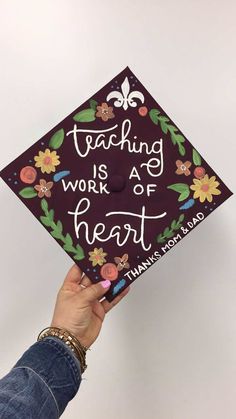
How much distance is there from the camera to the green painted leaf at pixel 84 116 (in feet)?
2.62

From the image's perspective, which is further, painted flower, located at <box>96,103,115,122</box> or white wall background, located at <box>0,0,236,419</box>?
white wall background, located at <box>0,0,236,419</box>

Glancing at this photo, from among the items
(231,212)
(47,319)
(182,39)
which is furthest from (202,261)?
(182,39)

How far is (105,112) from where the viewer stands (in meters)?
0.80

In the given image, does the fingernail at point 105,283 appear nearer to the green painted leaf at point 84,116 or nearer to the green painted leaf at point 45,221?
the green painted leaf at point 45,221

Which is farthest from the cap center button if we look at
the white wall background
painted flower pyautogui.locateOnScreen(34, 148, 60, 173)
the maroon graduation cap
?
the white wall background

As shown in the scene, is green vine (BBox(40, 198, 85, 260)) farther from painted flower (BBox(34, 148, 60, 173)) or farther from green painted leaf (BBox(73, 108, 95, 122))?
green painted leaf (BBox(73, 108, 95, 122))

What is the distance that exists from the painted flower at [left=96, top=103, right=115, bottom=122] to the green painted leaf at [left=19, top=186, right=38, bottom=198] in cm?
19

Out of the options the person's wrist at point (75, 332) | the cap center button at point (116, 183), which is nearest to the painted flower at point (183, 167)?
the cap center button at point (116, 183)

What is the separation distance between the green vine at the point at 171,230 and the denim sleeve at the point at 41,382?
27 centimetres

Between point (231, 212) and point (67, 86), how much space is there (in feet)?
1.55

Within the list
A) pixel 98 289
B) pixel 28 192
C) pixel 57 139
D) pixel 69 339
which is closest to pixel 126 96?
pixel 57 139

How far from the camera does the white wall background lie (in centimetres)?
96

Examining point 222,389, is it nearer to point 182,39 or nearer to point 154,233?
point 154,233

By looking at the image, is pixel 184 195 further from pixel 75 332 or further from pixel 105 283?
pixel 75 332
